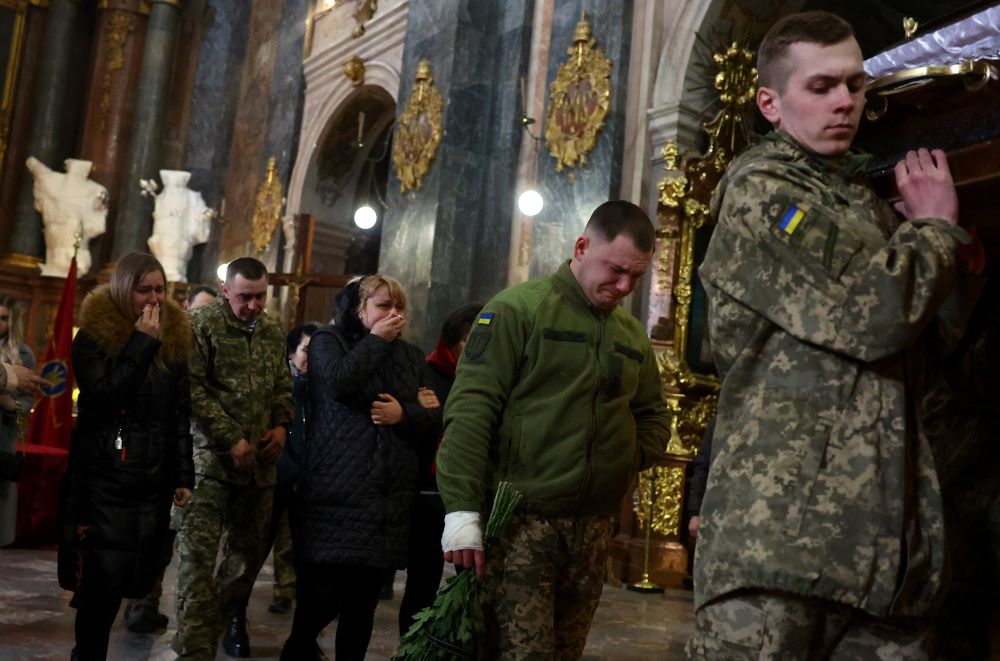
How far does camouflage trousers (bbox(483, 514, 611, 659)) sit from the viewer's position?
7.38 feet

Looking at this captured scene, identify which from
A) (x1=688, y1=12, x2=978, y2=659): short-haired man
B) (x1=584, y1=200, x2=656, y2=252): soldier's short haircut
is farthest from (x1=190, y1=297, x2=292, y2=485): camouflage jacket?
(x1=688, y1=12, x2=978, y2=659): short-haired man

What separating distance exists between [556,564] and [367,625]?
1241 millimetres

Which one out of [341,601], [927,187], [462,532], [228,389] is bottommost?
[341,601]

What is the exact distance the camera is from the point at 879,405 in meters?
1.50

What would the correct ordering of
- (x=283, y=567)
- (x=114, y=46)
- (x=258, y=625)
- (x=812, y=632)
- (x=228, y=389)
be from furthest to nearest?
(x=114, y=46) → (x=283, y=567) → (x=258, y=625) → (x=228, y=389) → (x=812, y=632)

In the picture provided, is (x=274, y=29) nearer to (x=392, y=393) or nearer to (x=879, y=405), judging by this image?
(x=392, y=393)

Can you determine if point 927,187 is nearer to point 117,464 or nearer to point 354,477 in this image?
point 354,477

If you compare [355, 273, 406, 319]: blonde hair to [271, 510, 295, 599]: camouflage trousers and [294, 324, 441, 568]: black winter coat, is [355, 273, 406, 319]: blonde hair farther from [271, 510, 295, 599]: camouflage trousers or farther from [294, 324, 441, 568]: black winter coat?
[271, 510, 295, 599]: camouflage trousers

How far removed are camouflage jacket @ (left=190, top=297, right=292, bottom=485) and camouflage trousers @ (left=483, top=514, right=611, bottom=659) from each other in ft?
6.07

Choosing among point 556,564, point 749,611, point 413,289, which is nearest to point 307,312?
point 413,289

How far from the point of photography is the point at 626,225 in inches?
96.0

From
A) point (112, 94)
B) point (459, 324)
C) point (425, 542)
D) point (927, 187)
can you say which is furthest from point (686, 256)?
point (112, 94)

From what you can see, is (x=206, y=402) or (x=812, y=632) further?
(x=206, y=402)

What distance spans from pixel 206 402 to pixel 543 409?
1962mm
